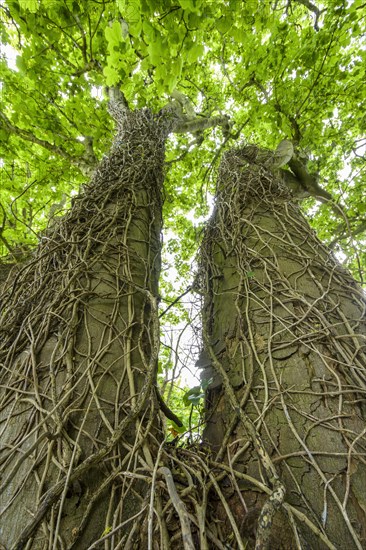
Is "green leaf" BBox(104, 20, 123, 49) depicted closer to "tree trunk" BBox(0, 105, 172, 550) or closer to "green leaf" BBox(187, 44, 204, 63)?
"green leaf" BBox(187, 44, 204, 63)

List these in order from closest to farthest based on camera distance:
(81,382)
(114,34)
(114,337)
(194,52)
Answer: (81,382)
(114,337)
(194,52)
(114,34)

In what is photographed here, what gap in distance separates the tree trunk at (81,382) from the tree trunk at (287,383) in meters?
0.42

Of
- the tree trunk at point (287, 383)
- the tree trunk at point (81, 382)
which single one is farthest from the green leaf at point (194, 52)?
the tree trunk at point (287, 383)

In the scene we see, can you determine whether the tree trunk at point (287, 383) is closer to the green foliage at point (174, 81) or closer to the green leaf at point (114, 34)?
the green foliage at point (174, 81)

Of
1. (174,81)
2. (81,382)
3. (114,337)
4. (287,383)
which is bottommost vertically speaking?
(287,383)

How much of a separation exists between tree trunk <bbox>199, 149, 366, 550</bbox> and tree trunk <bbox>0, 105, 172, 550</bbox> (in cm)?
42

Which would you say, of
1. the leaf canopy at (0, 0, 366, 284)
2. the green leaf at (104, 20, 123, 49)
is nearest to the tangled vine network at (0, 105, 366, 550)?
the leaf canopy at (0, 0, 366, 284)

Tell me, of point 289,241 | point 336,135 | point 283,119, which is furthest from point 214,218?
point 336,135

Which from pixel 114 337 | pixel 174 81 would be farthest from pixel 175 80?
pixel 114 337

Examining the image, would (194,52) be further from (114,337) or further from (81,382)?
(81,382)

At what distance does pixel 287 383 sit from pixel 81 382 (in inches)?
38.4

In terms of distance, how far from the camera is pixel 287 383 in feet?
4.44

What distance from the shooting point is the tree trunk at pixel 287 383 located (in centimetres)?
98

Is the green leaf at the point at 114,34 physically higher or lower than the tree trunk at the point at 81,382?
higher
